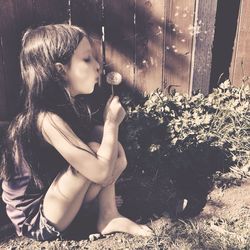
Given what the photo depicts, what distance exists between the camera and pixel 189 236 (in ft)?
8.14

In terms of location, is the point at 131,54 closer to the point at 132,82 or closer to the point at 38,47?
the point at 132,82

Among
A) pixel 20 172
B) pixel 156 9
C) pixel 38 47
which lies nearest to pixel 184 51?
pixel 156 9

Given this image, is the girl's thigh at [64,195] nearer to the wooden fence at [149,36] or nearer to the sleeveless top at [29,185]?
the sleeveless top at [29,185]

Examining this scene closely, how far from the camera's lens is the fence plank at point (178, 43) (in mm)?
2943

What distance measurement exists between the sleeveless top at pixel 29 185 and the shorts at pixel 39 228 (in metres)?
0.02

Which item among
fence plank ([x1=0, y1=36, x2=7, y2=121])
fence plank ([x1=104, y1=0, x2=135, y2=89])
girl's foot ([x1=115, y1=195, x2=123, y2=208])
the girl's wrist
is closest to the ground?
girl's foot ([x1=115, y1=195, x2=123, y2=208])

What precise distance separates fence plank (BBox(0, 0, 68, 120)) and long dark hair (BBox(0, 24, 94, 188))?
21.9 inches

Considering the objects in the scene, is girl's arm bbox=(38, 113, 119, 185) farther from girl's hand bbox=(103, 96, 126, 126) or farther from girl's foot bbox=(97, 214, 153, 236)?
girl's foot bbox=(97, 214, 153, 236)

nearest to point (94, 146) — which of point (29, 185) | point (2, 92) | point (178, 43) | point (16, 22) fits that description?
point (29, 185)

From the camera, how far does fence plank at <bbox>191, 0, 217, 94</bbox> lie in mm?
2949

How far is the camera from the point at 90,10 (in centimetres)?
285

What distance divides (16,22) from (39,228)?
132cm

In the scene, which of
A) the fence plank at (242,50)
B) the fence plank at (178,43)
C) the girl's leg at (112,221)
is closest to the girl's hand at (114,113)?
the girl's leg at (112,221)

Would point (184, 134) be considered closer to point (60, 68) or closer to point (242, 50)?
point (242, 50)
